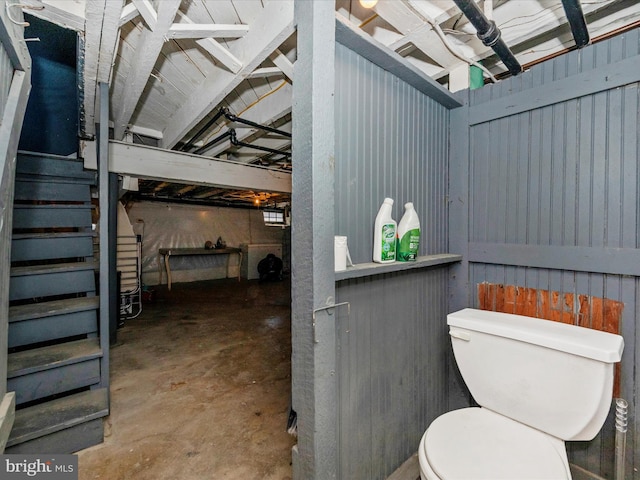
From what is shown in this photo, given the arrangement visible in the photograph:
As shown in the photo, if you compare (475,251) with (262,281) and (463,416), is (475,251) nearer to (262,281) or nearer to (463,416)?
(463,416)

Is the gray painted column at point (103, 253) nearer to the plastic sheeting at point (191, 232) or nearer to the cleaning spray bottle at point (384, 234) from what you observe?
the cleaning spray bottle at point (384, 234)

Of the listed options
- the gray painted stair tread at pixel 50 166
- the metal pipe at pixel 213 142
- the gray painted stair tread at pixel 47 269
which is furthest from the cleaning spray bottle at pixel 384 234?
the gray painted stair tread at pixel 50 166

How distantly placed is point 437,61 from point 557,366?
162 centimetres

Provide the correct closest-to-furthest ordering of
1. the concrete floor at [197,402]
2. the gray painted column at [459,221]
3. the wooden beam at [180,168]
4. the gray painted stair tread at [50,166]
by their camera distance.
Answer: the concrete floor at [197,402], the gray painted column at [459,221], the gray painted stair tread at [50,166], the wooden beam at [180,168]

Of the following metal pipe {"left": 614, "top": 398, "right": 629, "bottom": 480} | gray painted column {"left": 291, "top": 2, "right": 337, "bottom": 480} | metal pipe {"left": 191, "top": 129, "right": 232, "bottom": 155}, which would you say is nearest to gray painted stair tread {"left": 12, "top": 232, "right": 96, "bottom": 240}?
metal pipe {"left": 191, "top": 129, "right": 232, "bottom": 155}

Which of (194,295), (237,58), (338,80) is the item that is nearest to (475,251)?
(338,80)

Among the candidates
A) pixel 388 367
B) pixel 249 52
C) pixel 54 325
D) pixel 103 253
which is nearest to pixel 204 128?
A: pixel 249 52

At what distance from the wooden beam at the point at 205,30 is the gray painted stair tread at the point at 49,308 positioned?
172cm

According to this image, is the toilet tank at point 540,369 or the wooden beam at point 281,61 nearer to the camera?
the toilet tank at point 540,369

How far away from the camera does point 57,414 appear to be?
154 cm

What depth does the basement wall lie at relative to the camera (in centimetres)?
116

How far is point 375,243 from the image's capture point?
3.92 feet

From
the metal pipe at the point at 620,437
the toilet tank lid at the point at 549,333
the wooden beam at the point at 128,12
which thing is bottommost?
the metal pipe at the point at 620,437

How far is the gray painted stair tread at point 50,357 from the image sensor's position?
151 cm
